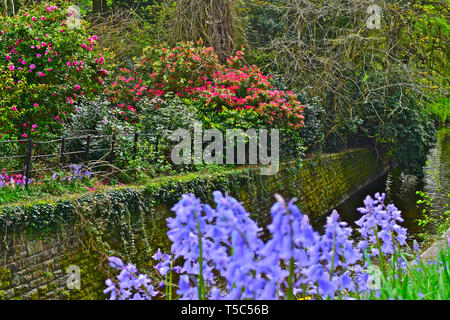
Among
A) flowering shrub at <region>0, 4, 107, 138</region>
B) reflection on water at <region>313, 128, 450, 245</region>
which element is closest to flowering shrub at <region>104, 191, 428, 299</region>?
flowering shrub at <region>0, 4, 107, 138</region>

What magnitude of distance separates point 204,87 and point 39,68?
13.3ft

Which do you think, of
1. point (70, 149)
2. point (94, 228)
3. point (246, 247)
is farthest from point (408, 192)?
point (246, 247)

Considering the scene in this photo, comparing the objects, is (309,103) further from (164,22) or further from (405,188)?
(164,22)

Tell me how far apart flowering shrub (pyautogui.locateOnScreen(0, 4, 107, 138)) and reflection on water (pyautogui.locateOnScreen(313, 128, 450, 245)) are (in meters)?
6.67

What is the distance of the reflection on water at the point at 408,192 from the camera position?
38.9 feet

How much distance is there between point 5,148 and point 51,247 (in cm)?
309

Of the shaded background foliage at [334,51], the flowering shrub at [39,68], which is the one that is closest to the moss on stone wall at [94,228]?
the flowering shrub at [39,68]

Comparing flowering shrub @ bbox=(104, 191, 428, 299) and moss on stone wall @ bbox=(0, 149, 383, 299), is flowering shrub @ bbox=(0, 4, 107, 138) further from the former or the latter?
flowering shrub @ bbox=(104, 191, 428, 299)

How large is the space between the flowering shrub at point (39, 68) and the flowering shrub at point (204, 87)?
1.78 metres

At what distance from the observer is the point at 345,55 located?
48.6 feet

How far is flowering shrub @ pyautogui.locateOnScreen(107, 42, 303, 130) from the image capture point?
11.2 metres

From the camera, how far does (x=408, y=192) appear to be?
49.4 ft

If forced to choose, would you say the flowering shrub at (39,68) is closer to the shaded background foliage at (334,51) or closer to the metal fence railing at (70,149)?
the metal fence railing at (70,149)

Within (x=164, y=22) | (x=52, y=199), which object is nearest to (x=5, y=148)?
(x=52, y=199)
